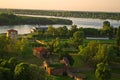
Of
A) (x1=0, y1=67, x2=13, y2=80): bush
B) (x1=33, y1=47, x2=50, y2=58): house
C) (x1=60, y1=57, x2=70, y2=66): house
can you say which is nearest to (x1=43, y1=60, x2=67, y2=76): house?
(x1=60, y1=57, x2=70, y2=66): house

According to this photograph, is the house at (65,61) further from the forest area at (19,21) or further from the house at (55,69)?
the forest area at (19,21)

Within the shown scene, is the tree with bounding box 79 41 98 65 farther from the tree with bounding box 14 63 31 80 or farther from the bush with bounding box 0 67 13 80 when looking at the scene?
the bush with bounding box 0 67 13 80

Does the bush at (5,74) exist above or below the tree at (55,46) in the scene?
above

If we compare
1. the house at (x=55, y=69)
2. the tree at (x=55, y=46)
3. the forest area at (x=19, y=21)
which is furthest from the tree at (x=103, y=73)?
the forest area at (x=19, y=21)

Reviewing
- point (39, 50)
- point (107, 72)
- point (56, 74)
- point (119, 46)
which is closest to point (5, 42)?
point (39, 50)

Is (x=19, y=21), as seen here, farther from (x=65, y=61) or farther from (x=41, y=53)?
(x=65, y=61)

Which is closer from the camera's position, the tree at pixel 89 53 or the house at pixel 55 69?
the house at pixel 55 69

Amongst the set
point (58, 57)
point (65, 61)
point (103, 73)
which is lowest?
point (58, 57)

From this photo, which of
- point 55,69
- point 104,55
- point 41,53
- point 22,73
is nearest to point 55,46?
point 41,53

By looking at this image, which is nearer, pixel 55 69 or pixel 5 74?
pixel 5 74

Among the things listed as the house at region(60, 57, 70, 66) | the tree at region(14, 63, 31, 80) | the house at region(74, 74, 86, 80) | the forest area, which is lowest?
the forest area

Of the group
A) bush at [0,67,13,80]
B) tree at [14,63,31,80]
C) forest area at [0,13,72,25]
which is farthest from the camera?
forest area at [0,13,72,25]
